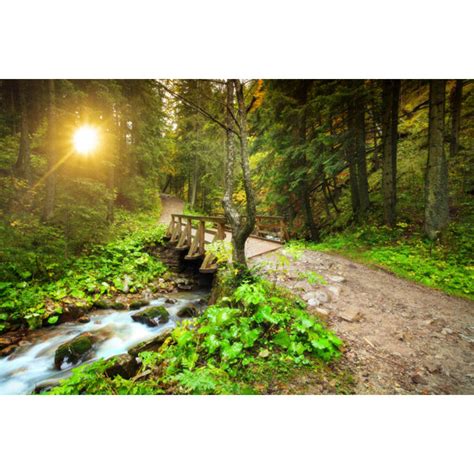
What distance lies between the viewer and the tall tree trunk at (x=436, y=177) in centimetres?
540

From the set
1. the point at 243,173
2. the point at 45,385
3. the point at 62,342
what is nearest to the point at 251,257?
the point at 243,173

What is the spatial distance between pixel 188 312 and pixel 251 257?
2.09 meters

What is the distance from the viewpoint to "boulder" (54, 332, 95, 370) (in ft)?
12.3

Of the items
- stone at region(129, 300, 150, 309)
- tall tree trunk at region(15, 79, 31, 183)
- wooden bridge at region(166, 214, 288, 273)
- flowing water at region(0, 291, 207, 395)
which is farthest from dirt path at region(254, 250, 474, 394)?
tall tree trunk at region(15, 79, 31, 183)

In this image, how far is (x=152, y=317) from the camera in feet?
16.6

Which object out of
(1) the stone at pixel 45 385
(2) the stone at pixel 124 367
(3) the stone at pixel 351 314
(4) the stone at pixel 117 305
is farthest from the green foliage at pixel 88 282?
(3) the stone at pixel 351 314

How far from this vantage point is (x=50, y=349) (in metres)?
4.04

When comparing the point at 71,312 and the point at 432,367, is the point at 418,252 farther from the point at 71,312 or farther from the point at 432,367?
the point at 71,312

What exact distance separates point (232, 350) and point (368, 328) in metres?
1.95

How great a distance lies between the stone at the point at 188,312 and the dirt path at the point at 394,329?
7.83ft

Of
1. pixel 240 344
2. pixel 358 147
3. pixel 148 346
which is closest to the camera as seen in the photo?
pixel 240 344

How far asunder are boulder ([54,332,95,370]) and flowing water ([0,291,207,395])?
0.33 ft

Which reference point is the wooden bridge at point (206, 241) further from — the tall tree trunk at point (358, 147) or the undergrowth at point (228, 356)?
the undergrowth at point (228, 356)
